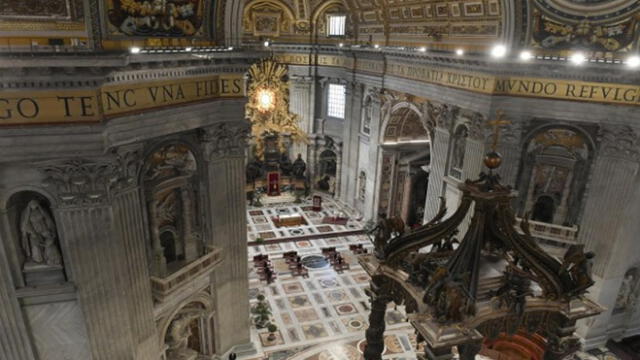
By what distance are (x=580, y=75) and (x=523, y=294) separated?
26.7ft

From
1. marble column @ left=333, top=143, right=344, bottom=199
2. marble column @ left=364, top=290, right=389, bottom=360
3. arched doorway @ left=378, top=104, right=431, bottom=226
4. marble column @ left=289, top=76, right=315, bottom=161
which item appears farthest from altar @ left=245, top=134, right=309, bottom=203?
marble column @ left=364, top=290, right=389, bottom=360

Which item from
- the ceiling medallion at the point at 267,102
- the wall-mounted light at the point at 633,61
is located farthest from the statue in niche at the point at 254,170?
the wall-mounted light at the point at 633,61

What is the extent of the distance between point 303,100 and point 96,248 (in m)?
17.1

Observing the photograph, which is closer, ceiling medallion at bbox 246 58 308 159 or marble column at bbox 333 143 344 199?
ceiling medallion at bbox 246 58 308 159

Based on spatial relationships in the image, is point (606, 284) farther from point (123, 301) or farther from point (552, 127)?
point (123, 301)

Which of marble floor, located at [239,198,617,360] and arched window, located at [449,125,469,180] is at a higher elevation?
arched window, located at [449,125,469,180]

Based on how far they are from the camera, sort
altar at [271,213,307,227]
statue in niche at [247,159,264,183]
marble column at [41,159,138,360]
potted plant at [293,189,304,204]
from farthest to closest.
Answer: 1. statue in niche at [247,159,264,183]
2. potted plant at [293,189,304,204]
3. altar at [271,213,307,227]
4. marble column at [41,159,138,360]

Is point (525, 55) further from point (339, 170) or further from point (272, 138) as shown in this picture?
point (272, 138)

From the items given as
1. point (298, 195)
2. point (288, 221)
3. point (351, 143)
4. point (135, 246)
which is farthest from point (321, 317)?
point (298, 195)

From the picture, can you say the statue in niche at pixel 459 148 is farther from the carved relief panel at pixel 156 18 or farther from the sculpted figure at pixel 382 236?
the carved relief panel at pixel 156 18

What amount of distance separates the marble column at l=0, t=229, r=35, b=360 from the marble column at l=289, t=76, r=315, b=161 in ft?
58.1

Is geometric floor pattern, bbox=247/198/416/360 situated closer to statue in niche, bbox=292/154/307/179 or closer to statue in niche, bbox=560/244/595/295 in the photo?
statue in niche, bbox=292/154/307/179

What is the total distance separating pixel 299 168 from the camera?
24906 millimetres

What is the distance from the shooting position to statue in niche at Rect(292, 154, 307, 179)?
2488 centimetres
